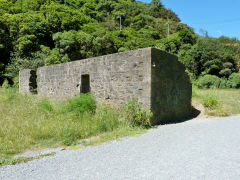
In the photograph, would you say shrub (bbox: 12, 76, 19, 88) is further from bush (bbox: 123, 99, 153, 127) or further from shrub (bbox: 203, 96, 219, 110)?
shrub (bbox: 203, 96, 219, 110)

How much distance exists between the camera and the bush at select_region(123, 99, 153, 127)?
519 centimetres

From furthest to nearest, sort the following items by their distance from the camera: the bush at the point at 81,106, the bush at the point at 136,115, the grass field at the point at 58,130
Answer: the bush at the point at 81,106
the bush at the point at 136,115
the grass field at the point at 58,130

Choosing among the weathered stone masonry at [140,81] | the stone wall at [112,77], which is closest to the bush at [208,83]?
the weathered stone masonry at [140,81]

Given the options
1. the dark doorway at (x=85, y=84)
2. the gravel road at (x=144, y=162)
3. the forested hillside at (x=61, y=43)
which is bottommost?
the gravel road at (x=144, y=162)

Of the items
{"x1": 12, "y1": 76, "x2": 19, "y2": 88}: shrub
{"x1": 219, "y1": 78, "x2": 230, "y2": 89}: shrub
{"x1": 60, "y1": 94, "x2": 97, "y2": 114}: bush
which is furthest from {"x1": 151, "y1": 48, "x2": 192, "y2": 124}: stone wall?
{"x1": 219, "y1": 78, "x2": 230, "y2": 89}: shrub

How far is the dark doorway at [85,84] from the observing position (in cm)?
786

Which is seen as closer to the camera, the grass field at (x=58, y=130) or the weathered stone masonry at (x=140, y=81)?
the grass field at (x=58, y=130)

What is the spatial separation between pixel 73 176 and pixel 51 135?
2123 mm

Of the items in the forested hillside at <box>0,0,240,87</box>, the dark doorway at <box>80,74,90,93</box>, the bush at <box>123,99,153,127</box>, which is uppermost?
the forested hillside at <box>0,0,240,87</box>

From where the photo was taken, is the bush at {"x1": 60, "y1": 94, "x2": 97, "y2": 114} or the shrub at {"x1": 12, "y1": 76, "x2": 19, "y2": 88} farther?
the shrub at {"x1": 12, "y1": 76, "x2": 19, "y2": 88}

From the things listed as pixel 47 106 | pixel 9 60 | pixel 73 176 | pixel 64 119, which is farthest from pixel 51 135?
pixel 9 60

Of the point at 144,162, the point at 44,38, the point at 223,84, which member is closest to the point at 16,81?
the point at 44,38

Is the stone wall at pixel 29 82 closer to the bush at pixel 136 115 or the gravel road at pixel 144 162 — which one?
the bush at pixel 136 115

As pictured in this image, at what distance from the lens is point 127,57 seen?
A: 5.93m
